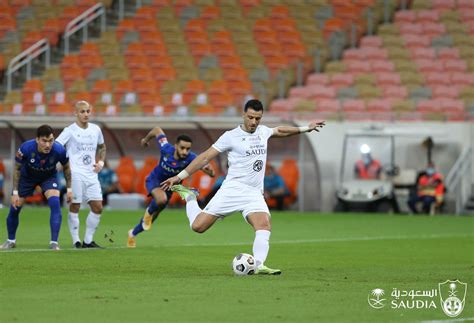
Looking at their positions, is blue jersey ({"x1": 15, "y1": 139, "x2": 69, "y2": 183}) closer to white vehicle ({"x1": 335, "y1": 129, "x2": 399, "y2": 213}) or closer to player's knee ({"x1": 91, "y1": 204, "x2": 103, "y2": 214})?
player's knee ({"x1": 91, "y1": 204, "x2": 103, "y2": 214})

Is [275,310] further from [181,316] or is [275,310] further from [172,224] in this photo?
[172,224]

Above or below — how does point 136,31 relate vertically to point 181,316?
above

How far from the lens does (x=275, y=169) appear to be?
3562 centimetres

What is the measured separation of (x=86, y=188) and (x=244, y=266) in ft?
18.4

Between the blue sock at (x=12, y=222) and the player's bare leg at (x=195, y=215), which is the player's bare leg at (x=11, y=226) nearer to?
the blue sock at (x=12, y=222)

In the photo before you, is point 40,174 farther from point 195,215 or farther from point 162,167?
point 195,215

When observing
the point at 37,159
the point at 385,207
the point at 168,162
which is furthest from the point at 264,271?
the point at 385,207

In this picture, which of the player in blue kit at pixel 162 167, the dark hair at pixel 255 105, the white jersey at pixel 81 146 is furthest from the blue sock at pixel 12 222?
the dark hair at pixel 255 105

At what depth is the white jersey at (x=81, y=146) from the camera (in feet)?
62.5

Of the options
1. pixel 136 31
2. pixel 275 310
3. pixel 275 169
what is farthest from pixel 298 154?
pixel 275 310

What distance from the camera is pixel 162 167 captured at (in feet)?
65.9

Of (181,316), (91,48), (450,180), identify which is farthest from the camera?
(91,48)

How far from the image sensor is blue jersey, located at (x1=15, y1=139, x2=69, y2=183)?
17719mm

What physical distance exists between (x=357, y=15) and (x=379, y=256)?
21.3 metres
